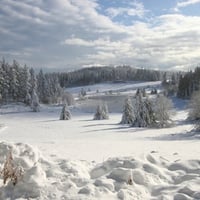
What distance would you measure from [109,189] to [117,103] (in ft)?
411

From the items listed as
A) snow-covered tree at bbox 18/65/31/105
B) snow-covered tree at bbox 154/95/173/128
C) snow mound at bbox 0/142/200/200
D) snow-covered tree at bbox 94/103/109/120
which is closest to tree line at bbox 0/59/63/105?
snow-covered tree at bbox 18/65/31/105

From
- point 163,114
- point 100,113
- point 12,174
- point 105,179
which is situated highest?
point 12,174

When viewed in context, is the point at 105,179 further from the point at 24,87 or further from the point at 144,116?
the point at 24,87

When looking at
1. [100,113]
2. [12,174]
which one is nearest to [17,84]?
[100,113]

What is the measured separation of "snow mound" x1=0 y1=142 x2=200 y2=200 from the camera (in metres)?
7.87

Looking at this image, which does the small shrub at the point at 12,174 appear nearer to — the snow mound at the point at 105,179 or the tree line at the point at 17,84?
the snow mound at the point at 105,179

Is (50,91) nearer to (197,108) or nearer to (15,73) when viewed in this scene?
(15,73)

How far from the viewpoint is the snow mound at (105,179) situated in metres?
7.87

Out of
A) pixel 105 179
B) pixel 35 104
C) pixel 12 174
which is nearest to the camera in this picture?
pixel 12 174

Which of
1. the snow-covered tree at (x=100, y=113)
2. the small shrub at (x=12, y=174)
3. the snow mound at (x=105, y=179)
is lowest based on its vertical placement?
the snow-covered tree at (x=100, y=113)

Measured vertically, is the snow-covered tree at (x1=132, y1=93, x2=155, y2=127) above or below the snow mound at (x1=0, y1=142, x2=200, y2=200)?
below

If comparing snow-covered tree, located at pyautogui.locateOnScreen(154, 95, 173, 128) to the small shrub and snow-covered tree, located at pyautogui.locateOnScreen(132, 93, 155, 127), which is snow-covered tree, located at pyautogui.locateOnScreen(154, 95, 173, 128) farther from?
the small shrub

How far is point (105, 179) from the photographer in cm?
863

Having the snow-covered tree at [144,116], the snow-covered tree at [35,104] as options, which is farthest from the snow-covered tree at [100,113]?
the snow-covered tree at [35,104]
